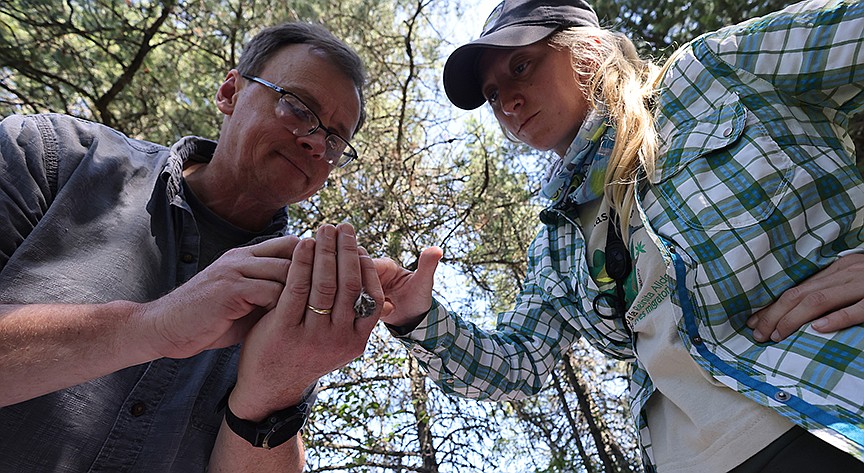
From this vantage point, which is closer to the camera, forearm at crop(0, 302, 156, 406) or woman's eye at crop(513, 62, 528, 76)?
forearm at crop(0, 302, 156, 406)

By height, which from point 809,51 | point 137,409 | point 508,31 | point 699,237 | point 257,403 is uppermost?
point 809,51

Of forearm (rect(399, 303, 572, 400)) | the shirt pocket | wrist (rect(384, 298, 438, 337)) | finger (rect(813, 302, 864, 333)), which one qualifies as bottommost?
forearm (rect(399, 303, 572, 400))

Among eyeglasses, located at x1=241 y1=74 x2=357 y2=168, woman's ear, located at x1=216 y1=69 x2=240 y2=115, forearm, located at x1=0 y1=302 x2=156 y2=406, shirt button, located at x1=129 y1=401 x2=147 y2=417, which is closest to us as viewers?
forearm, located at x1=0 y1=302 x2=156 y2=406

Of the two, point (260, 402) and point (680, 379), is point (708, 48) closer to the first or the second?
point (680, 379)

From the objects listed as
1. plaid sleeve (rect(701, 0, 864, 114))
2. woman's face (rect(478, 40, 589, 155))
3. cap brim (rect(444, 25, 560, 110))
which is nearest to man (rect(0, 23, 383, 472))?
cap brim (rect(444, 25, 560, 110))

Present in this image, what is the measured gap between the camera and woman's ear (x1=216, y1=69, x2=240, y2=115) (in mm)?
2203

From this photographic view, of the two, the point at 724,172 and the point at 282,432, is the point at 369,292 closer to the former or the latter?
the point at 282,432

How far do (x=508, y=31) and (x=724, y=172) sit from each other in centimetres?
88

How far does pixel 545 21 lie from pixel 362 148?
9.39 ft

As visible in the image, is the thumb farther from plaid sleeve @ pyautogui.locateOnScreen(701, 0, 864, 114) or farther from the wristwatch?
plaid sleeve @ pyautogui.locateOnScreen(701, 0, 864, 114)

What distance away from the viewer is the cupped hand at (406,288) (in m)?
1.59

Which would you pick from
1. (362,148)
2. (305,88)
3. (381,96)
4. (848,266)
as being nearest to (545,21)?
(305,88)

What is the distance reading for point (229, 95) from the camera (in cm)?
223

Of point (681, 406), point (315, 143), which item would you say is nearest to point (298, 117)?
point (315, 143)
